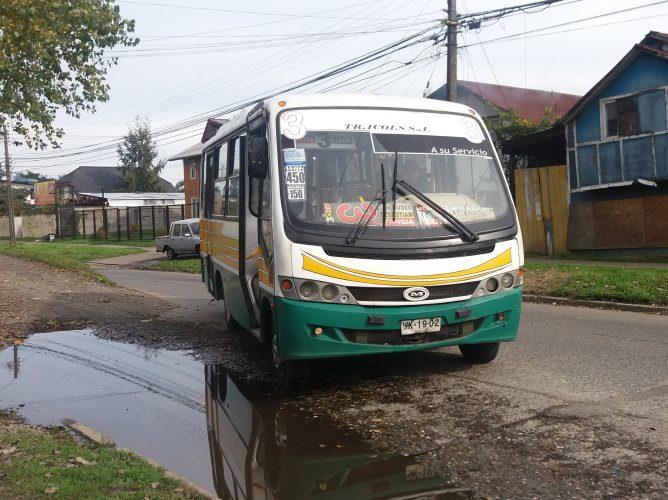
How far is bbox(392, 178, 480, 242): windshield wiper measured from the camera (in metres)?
6.38

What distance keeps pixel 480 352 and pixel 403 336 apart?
1.46 meters

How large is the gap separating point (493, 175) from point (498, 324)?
58.4 inches

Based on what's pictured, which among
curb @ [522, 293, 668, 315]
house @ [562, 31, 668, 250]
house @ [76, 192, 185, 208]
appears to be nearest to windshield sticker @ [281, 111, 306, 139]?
curb @ [522, 293, 668, 315]

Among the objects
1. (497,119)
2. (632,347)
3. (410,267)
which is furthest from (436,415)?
(497,119)

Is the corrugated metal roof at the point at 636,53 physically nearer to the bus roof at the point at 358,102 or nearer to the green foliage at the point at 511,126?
the green foliage at the point at 511,126

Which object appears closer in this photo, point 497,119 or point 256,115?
point 256,115

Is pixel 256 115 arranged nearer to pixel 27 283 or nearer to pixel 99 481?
pixel 99 481

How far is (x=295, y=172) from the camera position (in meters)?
6.46

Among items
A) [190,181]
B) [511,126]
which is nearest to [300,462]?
[511,126]

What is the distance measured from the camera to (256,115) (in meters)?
7.39

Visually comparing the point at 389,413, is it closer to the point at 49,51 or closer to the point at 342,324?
the point at 342,324

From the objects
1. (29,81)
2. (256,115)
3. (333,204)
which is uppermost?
(29,81)

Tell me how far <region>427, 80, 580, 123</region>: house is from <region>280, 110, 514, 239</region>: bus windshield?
89.7 feet

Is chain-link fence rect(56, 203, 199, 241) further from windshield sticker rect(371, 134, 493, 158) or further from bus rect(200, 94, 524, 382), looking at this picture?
windshield sticker rect(371, 134, 493, 158)
